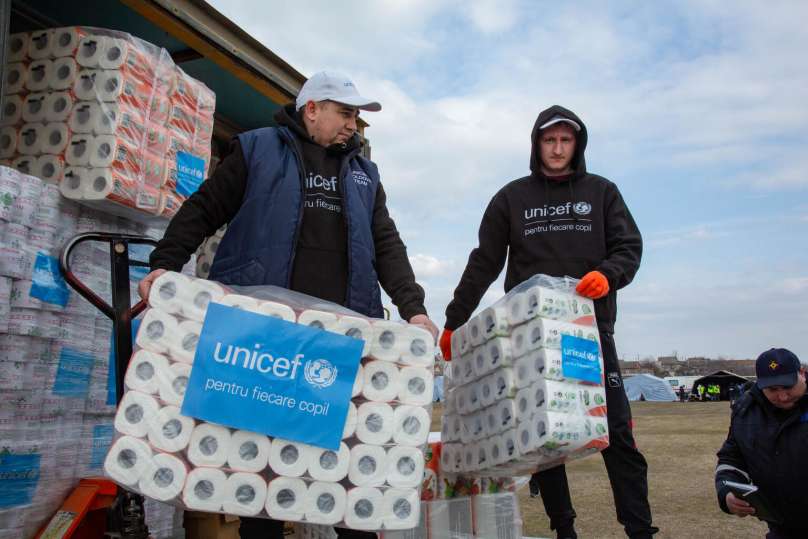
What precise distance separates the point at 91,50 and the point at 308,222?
1911 mm

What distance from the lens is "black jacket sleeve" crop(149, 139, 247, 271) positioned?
280 centimetres

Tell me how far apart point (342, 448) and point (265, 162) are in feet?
3.99

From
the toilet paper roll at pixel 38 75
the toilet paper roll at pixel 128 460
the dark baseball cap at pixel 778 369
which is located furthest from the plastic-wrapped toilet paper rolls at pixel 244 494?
the dark baseball cap at pixel 778 369

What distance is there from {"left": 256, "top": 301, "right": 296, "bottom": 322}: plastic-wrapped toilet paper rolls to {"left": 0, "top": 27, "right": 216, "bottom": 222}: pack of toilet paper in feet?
5.52

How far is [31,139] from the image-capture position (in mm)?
3805

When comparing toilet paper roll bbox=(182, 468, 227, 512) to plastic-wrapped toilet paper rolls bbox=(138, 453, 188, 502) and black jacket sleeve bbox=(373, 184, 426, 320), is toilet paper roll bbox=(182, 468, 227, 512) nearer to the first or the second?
plastic-wrapped toilet paper rolls bbox=(138, 453, 188, 502)

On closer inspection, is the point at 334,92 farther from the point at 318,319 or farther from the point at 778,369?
the point at 778,369

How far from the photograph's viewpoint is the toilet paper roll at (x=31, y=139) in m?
3.77

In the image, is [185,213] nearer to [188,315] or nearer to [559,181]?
[188,315]

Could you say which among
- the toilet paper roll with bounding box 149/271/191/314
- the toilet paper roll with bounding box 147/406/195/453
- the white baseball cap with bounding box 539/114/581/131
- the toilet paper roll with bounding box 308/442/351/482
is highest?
the white baseball cap with bounding box 539/114/581/131

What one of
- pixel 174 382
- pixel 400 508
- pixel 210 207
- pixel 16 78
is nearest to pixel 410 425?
pixel 400 508

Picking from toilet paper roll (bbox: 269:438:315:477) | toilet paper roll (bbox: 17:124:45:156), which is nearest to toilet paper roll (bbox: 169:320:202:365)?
toilet paper roll (bbox: 269:438:315:477)

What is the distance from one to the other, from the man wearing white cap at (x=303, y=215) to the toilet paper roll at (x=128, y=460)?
29.1 inches

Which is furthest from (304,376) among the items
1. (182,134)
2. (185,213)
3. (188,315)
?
(182,134)
